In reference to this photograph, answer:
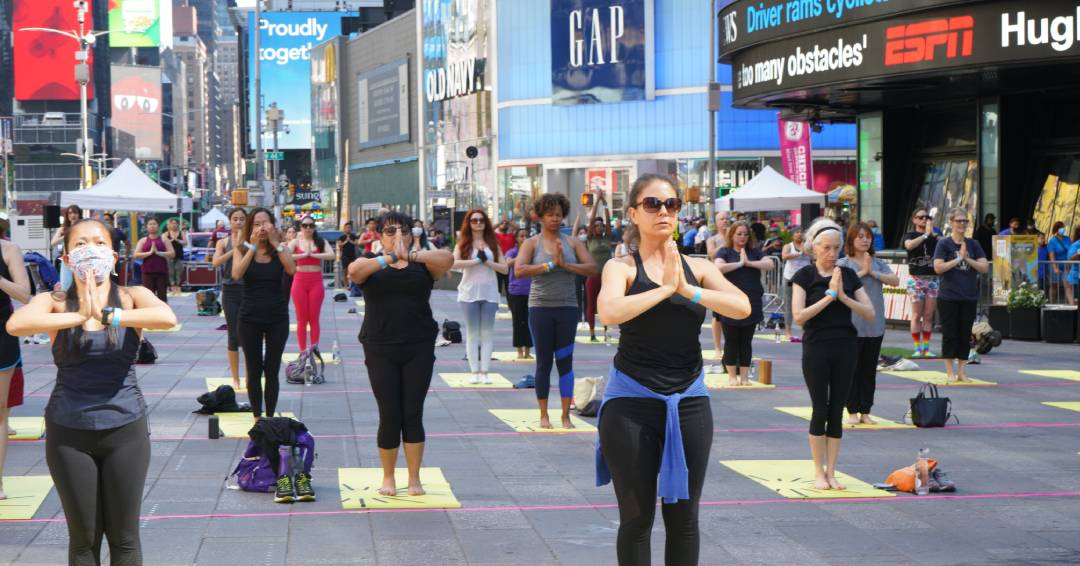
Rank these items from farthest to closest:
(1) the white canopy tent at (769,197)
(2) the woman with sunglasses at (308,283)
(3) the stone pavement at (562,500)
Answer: (1) the white canopy tent at (769,197) → (2) the woman with sunglasses at (308,283) → (3) the stone pavement at (562,500)

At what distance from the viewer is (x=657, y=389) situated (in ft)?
18.5

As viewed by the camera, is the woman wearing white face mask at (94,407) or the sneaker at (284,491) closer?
the woman wearing white face mask at (94,407)

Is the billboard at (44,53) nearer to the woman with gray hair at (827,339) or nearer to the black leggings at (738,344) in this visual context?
the black leggings at (738,344)

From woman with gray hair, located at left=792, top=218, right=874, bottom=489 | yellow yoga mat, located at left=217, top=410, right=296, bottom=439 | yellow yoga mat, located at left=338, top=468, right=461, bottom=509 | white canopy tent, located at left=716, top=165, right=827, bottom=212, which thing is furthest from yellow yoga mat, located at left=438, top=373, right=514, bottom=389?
white canopy tent, located at left=716, top=165, right=827, bottom=212

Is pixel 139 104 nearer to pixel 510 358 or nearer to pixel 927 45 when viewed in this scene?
pixel 927 45

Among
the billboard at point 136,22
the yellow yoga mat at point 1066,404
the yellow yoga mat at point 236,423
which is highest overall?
the billboard at point 136,22

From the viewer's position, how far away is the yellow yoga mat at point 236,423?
1248cm

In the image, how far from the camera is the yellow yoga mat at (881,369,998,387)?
1678 cm

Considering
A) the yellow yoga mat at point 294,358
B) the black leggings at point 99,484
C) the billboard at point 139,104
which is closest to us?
the black leggings at point 99,484

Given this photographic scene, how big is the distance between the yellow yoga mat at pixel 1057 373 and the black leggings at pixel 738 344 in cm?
401

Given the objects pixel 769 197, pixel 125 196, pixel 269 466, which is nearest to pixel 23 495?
pixel 269 466

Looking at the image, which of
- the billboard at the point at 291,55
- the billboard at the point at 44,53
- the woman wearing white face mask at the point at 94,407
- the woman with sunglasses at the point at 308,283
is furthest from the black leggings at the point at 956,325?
the billboard at the point at 291,55

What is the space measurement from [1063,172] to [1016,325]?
5959 millimetres

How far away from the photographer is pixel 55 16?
14600 cm
